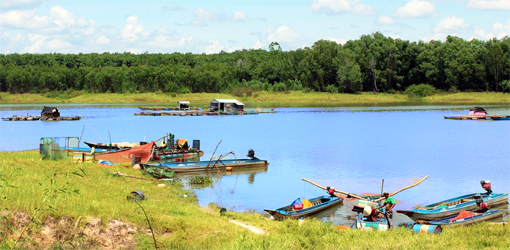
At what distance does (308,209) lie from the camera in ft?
63.0

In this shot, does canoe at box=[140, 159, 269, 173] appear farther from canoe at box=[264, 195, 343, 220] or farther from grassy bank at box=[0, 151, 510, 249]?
grassy bank at box=[0, 151, 510, 249]

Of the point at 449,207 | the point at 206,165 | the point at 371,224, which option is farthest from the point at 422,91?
the point at 371,224

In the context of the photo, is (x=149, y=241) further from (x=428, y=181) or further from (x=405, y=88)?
(x=405, y=88)

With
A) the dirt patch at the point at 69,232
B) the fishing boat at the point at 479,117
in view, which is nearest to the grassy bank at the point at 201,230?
the dirt patch at the point at 69,232

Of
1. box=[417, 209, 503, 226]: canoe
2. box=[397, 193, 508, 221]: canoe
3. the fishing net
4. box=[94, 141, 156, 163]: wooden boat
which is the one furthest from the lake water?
the fishing net

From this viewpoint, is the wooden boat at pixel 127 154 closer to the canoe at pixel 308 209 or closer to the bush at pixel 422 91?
the canoe at pixel 308 209

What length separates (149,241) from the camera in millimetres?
13469

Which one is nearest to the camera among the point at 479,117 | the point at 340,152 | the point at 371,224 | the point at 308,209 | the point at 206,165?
the point at 371,224

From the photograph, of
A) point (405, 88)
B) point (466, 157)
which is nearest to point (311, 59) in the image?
point (405, 88)

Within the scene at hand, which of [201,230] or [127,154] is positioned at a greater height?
[201,230]

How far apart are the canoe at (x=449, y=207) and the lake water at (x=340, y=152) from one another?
1.23m

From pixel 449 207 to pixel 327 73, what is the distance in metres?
117

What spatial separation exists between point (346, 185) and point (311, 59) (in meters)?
115

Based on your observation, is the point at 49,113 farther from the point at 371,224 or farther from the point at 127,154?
the point at 371,224
